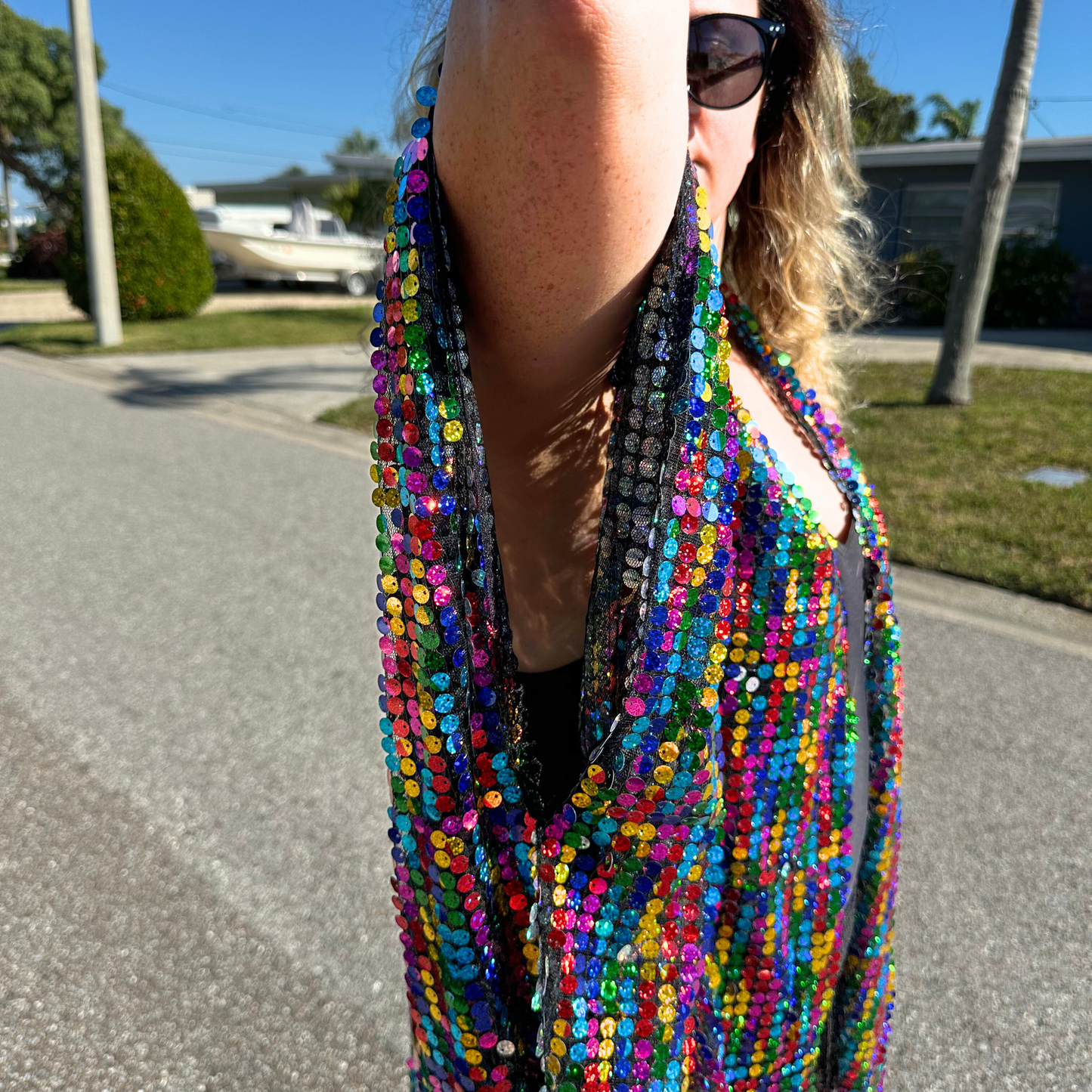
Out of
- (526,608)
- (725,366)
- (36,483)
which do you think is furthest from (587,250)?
(36,483)

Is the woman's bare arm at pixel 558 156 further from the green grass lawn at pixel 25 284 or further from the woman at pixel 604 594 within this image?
the green grass lawn at pixel 25 284

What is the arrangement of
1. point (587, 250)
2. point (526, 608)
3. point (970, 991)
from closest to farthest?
1. point (587, 250)
2. point (526, 608)
3. point (970, 991)

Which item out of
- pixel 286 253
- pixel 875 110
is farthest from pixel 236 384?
pixel 286 253

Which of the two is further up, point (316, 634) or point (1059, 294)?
point (1059, 294)

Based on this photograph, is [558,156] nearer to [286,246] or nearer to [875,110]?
[875,110]

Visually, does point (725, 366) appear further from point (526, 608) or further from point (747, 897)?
point (747, 897)

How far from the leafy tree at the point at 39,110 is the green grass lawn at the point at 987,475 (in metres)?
33.1

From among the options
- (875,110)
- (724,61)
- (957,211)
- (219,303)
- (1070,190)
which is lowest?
(219,303)

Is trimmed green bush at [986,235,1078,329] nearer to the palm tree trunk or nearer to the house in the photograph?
the house

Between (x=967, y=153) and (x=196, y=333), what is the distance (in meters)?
13.3

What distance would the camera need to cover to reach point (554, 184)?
1.59ft

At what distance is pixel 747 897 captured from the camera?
0.93m

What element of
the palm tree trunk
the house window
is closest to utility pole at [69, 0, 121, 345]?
the palm tree trunk

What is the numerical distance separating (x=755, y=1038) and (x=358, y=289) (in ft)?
76.7
